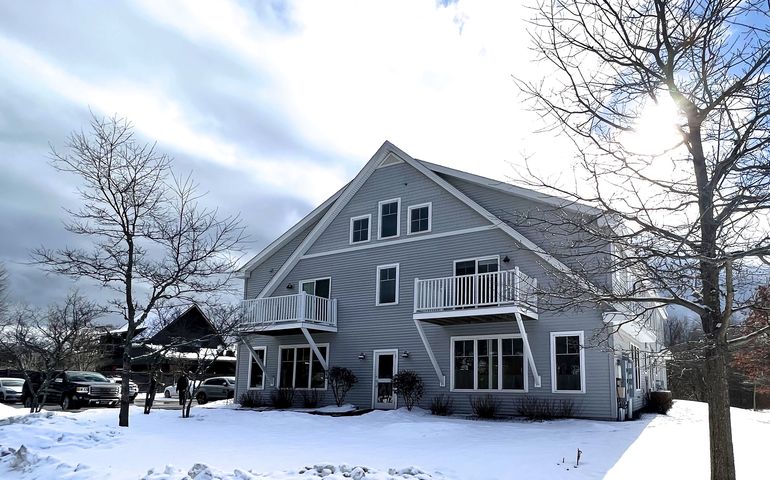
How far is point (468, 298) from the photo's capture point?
55.4 feet

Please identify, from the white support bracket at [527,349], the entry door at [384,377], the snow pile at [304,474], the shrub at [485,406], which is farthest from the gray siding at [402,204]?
the snow pile at [304,474]

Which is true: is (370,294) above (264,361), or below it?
above

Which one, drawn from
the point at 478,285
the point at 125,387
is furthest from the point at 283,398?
the point at 125,387

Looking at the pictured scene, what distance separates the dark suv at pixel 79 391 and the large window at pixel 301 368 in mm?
7357

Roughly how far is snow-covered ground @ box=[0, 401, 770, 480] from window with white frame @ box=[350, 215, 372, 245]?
25.1 ft

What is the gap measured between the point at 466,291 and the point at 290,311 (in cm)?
646

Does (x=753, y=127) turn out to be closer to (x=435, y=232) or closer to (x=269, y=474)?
(x=269, y=474)

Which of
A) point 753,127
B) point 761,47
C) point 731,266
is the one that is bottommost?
point 731,266

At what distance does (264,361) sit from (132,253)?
38.3 ft

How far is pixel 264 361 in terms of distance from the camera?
2281 centimetres

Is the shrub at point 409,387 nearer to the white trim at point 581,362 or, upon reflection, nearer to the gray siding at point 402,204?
the white trim at point 581,362

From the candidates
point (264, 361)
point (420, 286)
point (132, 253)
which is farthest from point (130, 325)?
point (264, 361)

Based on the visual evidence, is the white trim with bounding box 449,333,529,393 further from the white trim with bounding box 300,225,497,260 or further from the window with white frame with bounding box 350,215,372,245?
the window with white frame with bounding box 350,215,372,245

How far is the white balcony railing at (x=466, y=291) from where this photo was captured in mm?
16153
